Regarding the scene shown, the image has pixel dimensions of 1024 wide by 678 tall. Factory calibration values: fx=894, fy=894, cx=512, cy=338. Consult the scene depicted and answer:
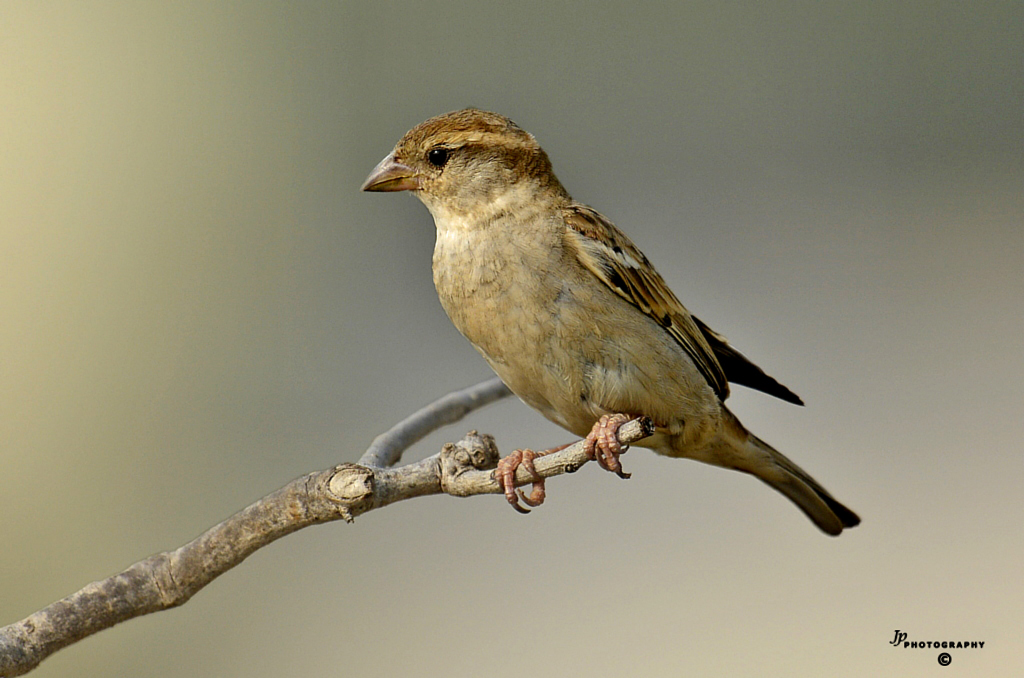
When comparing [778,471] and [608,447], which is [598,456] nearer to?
[608,447]

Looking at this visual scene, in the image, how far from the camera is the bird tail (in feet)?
7.05

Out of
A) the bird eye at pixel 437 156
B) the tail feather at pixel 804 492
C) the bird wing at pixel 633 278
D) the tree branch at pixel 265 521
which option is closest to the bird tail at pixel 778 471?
the tail feather at pixel 804 492

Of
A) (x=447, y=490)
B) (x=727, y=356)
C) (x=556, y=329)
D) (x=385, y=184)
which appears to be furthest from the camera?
(x=727, y=356)

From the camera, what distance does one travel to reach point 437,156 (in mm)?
1931

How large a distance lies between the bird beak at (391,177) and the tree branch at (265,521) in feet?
2.01

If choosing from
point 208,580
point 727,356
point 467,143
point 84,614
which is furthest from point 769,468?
point 84,614

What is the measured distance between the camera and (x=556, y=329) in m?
1.81

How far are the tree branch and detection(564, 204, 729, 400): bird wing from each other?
43cm

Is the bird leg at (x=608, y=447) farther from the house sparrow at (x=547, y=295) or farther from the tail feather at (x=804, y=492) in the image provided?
the tail feather at (x=804, y=492)

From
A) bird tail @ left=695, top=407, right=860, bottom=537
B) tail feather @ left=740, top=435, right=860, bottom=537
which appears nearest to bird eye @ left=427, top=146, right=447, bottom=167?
bird tail @ left=695, top=407, right=860, bottom=537

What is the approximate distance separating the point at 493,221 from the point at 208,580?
909 millimetres

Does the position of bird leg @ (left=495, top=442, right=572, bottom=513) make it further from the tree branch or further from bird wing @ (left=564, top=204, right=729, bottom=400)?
bird wing @ (left=564, top=204, right=729, bottom=400)

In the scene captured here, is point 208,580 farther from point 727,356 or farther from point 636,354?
point 727,356

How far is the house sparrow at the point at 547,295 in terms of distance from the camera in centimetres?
183
